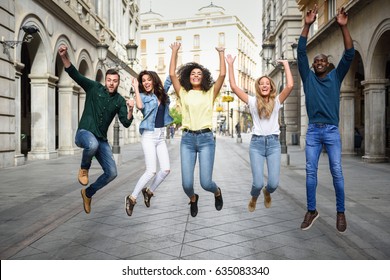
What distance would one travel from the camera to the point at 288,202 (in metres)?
7.48

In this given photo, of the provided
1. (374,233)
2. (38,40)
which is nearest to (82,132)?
(374,233)

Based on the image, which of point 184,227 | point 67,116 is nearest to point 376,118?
point 67,116

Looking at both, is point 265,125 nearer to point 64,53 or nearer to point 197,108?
point 197,108

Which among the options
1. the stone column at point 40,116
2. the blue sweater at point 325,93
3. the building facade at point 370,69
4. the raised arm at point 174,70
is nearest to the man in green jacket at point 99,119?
the raised arm at point 174,70

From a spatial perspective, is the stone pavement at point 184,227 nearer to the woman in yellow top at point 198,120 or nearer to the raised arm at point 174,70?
the woman in yellow top at point 198,120

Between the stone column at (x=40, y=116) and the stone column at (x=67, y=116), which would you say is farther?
the stone column at (x=67, y=116)

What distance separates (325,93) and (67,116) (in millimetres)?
15619

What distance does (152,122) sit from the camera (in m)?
4.89

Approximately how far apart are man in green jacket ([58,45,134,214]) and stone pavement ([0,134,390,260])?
2.25 ft

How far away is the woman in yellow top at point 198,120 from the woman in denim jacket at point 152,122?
0.67 feet

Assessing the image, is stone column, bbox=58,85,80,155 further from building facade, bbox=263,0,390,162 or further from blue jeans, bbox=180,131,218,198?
blue jeans, bbox=180,131,218,198

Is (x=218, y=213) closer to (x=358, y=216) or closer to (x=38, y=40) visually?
(x=358, y=216)

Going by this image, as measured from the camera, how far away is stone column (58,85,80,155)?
60.3 feet

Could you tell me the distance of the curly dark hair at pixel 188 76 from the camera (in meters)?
4.81
